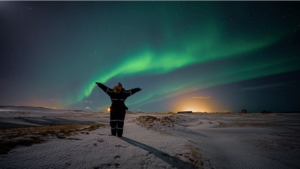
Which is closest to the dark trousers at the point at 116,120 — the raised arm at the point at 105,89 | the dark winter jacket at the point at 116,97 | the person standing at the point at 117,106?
the person standing at the point at 117,106

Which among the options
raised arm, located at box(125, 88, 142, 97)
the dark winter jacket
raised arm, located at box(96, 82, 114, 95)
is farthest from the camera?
raised arm, located at box(125, 88, 142, 97)

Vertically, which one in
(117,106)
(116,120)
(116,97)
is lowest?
(116,120)

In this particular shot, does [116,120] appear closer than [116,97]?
Yes

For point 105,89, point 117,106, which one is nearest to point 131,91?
point 117,106

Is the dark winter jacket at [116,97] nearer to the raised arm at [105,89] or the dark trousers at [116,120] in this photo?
the raised arm at [105,89]

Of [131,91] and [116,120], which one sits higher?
[131,91]

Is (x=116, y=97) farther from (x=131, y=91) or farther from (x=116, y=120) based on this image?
(x=116, y=120)

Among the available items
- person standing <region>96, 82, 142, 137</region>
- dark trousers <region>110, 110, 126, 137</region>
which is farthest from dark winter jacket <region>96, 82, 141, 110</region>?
dark trousers <region>110, 110, 126, 137</region>

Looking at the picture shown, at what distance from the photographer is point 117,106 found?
4812mm

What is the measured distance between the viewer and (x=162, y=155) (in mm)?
3330

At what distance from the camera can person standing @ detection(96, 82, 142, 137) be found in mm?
4715

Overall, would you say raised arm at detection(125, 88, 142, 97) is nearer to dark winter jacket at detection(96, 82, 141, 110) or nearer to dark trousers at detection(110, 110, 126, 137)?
dark winter jacket at detection(96, 82, 141, 110)

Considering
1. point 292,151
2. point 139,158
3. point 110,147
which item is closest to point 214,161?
point 139,158

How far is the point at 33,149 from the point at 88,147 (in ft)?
3.42
